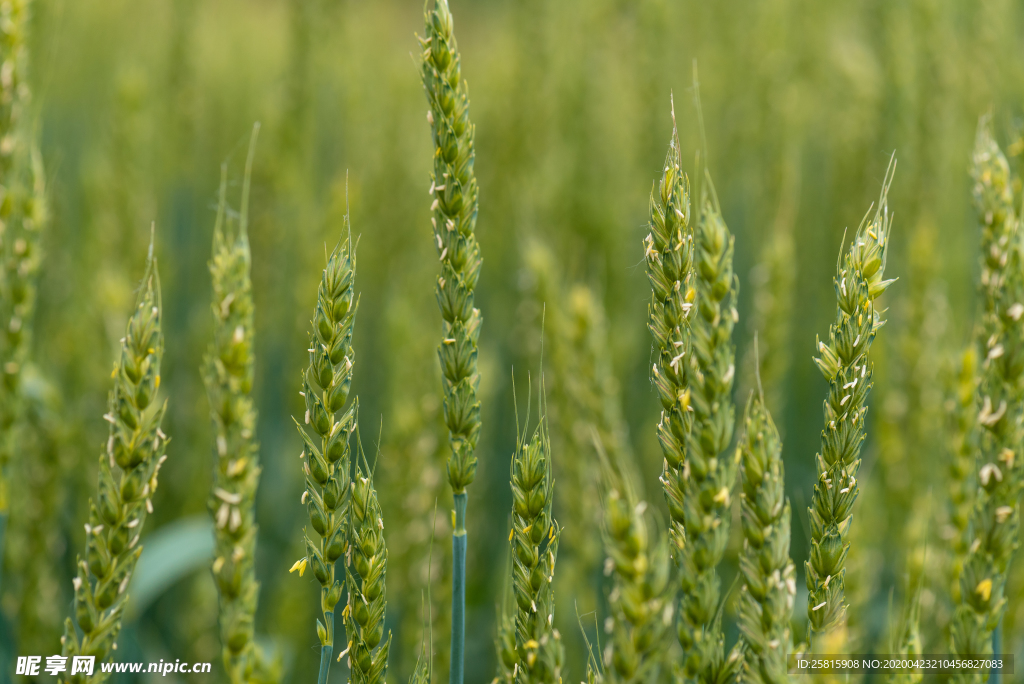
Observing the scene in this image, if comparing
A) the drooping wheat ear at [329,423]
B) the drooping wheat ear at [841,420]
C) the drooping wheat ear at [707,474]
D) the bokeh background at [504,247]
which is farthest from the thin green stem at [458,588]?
the bokeh background at [504,247]

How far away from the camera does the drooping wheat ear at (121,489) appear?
81cm

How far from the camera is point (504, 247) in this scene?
2900mm

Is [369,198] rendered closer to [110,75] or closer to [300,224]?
[300,224]

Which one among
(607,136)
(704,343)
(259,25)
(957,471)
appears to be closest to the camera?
(704,343)

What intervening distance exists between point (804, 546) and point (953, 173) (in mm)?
1462

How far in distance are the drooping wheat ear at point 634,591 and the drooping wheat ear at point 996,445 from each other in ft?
1.68

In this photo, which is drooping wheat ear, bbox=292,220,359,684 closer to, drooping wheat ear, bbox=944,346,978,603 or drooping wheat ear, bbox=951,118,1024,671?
drooping wheat ear, bbox=951,118,1024,671

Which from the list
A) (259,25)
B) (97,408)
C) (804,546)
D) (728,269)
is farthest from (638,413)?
(259,25)

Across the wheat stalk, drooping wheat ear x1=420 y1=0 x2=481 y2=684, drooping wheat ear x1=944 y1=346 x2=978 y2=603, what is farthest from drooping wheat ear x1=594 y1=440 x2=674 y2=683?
the wheat stalk

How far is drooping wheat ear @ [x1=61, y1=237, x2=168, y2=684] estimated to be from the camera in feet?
2.65

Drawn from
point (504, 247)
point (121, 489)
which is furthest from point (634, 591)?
point (504, 247)

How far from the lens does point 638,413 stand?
267cm

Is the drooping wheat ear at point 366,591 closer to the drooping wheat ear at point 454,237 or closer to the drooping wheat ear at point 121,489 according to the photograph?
the drooping wheat ear at point 454,237

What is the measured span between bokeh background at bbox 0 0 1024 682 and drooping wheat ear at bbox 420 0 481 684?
27.2 inches
